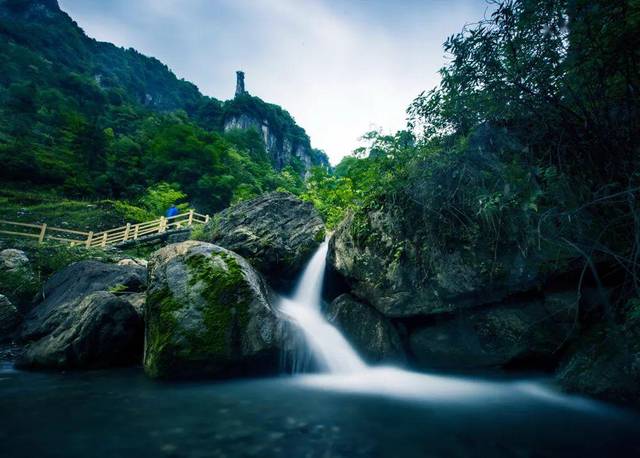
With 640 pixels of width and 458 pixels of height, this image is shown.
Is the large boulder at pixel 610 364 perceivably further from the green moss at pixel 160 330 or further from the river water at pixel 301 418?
the green moss at pixel 160 330

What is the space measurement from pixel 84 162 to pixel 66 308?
26.0 metres

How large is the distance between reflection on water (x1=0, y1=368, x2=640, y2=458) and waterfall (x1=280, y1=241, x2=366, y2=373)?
920mm

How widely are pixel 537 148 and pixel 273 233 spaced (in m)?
6.30

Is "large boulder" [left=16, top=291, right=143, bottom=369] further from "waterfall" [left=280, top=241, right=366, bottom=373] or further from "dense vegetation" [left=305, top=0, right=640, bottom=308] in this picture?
"dense vegetation" [left=305, top=0, right=640, bottom=308]

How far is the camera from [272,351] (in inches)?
201

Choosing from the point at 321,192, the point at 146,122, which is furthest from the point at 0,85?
the point at 321,192

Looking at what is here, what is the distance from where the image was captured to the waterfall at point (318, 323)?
5.84 meters

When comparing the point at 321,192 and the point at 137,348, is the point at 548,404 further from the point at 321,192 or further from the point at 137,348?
the point at 321,192

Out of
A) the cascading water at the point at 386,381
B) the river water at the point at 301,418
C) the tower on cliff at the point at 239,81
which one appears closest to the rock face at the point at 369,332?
the cascading water at the point at 386,381

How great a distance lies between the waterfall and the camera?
5836 mm

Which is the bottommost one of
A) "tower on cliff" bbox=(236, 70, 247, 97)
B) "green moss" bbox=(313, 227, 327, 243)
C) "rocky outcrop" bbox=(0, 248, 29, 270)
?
"rocky outcrop" bbox=(0, 248, 29, 270)

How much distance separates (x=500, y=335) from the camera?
213 inches

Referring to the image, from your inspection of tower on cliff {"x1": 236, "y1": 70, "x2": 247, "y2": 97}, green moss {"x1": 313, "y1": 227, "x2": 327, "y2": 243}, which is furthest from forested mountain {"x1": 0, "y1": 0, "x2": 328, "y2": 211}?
tower on cliff {"x1": 236, "y1": 70, "x2": 247, "y2": 97}

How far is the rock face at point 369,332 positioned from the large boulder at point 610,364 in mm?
2701
